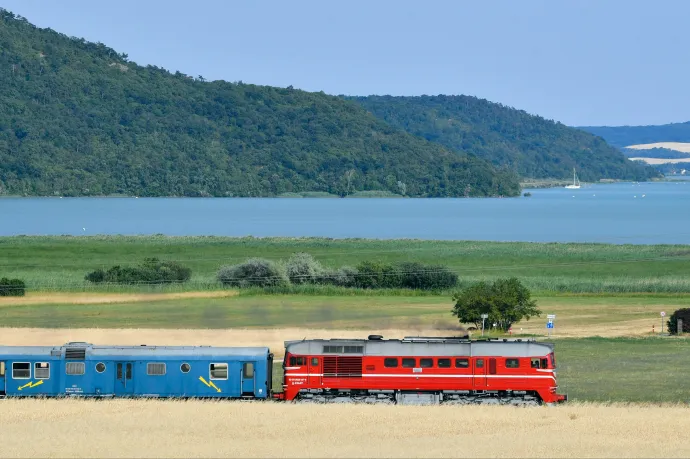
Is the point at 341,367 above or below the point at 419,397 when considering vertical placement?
above

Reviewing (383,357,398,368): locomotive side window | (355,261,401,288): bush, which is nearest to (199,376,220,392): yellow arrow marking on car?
(383,357,398,368): locomotive side window

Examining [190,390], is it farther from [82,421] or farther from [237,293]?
[237,293]

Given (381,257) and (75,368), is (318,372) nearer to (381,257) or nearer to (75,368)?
(75,368)

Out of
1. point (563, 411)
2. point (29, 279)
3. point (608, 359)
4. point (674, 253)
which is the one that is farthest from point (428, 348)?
point (674, 253)

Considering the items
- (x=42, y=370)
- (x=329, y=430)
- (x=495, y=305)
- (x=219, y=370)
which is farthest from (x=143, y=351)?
(x=495, y=305)

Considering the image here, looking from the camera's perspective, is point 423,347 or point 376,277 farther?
point 376,277

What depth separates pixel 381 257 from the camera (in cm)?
12925

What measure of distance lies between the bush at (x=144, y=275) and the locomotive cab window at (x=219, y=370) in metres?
54.8

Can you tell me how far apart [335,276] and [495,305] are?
28.3 metres

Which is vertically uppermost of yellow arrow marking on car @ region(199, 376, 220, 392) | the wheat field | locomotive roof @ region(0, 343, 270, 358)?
locomotive roof @ region(0, 343, 270, 358)

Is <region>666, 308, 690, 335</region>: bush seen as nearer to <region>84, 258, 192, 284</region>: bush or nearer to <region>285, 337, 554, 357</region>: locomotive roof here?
<region>285, 337, 554, 357</region>: locomotive roof

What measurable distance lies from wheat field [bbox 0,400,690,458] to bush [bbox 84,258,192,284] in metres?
56.9

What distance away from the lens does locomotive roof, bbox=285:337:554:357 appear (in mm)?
42406

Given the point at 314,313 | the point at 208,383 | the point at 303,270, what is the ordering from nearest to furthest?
the point at 208,383, the point at 314,313, the point at 303,270
